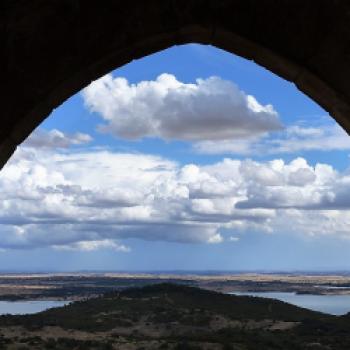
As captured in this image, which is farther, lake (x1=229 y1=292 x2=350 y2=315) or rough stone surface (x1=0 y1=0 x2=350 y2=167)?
lake (x1=229 y1=292 x2=350 y2=315)

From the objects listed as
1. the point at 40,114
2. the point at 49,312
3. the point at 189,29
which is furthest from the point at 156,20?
the point at 49,312

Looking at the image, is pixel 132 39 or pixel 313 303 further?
pixel 313 303

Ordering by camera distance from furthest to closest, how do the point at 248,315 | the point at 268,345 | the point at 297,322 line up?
the point at 248,315 < the point at 297,322 < the point at 268,345

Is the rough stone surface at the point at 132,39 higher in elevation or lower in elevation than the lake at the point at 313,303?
higher

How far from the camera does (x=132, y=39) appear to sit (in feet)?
14.0

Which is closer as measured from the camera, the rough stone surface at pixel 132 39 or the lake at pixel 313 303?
the rough stone surface at pixel 132 39

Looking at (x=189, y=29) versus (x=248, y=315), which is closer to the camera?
(x=189, y=29)

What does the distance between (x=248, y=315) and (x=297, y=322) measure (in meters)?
6.89

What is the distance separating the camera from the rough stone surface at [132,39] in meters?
4.07

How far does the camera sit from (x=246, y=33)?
4.25 m

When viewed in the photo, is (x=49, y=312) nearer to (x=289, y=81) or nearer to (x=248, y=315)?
(x=248, y=315)

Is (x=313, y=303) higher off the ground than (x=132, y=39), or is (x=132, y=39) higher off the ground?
(x=132, y=39)

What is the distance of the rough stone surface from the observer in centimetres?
407

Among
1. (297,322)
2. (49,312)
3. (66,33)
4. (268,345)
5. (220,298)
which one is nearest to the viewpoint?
(66,33)
